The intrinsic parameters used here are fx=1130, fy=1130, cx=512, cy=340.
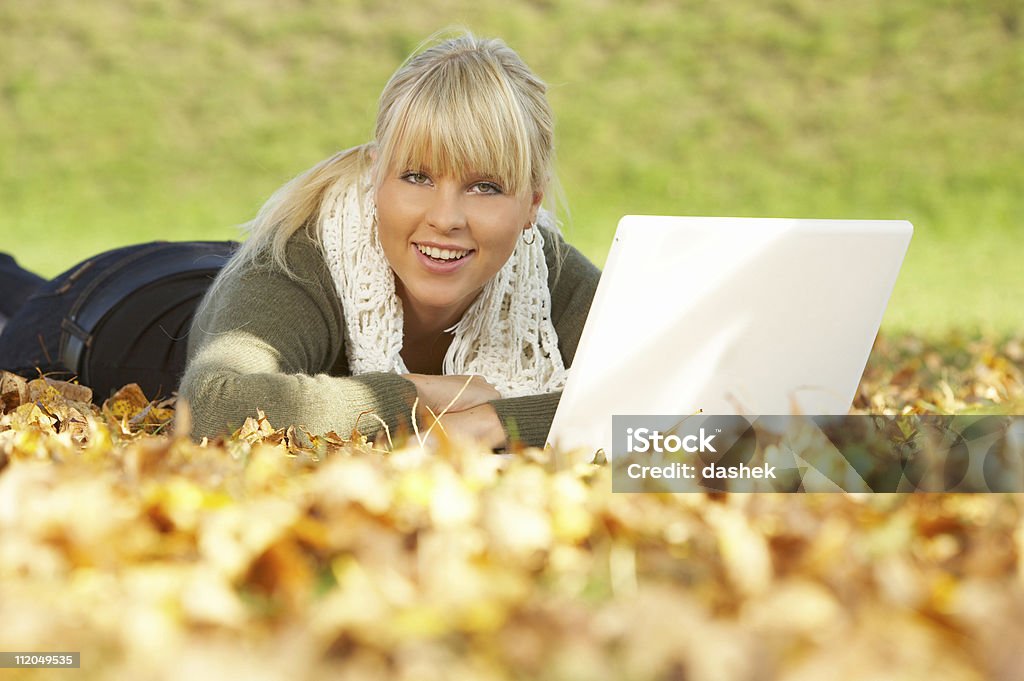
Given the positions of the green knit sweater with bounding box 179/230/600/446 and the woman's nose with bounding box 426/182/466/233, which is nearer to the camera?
the green knit sweater with bounding box 179/230/600/446

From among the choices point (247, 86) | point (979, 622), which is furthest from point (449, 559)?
point (247, 86)

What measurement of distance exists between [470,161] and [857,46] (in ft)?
40.0


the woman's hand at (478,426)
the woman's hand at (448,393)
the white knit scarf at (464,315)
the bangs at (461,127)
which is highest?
the bangs at (461,127)

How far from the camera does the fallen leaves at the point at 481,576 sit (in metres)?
0.86

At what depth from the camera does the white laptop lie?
173cm

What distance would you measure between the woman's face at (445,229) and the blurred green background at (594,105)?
27.2 ft

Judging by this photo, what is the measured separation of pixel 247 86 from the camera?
1309 cm

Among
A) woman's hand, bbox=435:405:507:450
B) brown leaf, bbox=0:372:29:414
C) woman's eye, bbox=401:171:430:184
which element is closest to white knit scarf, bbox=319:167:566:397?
woman's eye, bbox=401:171:430:184

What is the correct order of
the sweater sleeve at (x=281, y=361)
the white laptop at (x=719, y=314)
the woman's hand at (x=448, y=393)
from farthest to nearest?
1. the woman's hand at (x=448, y=393)
2. the sweater sleeve at (x=281, y=361)
3. the white laptop at (x=719, y=314)

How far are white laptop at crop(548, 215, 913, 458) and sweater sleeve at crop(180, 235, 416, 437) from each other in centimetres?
52

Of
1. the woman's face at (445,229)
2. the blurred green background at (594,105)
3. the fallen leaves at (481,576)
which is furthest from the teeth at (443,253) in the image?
the blurred green background at (594,105)

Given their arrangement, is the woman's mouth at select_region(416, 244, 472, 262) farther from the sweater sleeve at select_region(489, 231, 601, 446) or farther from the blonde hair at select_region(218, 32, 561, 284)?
the sweater sleeve at select_region(489, 231, 601, 446)

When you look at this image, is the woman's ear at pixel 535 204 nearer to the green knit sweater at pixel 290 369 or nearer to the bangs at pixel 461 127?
the bangs at pixel 461 127

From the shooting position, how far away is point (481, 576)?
3.19 ft
